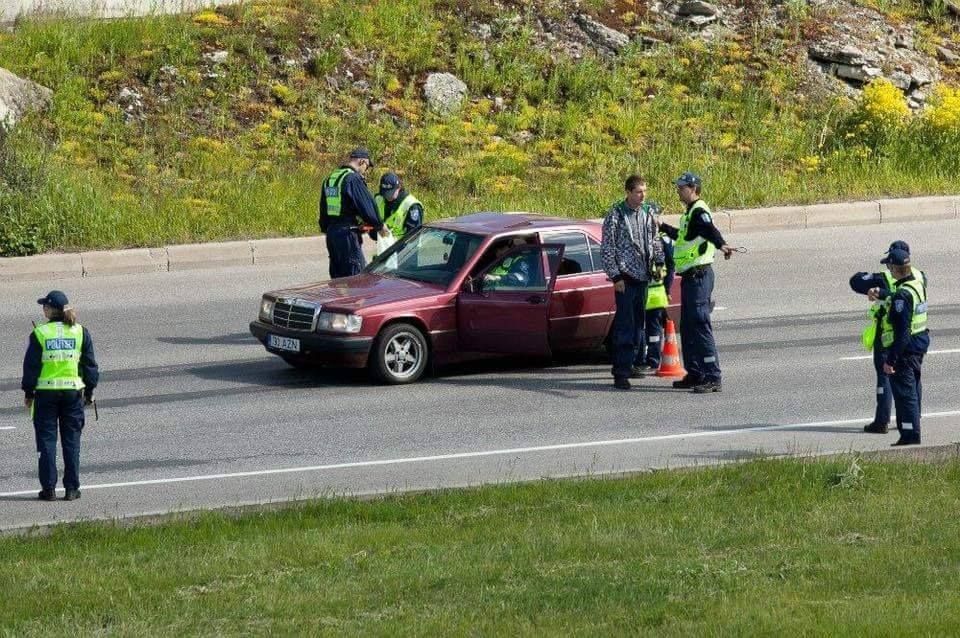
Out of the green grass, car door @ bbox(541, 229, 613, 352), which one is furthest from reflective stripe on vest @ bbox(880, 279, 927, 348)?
car door @ bbox(541, 229, 613, 352)

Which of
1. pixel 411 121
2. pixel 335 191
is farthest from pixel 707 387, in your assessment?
pixel 411 121

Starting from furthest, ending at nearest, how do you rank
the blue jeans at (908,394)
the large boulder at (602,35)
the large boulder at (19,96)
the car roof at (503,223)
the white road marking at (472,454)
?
the large boulder at (602,35) → the large boulder at (19,96) → the car roof at (503,223) → the blue jeans at (908,394) → the white road marking at (472,454)

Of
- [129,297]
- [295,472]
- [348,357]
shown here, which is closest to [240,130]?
[129,297]

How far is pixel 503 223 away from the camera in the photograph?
1552 cm

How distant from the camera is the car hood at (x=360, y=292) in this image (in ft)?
47.9

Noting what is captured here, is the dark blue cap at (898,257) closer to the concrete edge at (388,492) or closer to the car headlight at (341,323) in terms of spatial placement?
the concrete edge at (388,492)

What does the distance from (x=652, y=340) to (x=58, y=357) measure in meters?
5.74

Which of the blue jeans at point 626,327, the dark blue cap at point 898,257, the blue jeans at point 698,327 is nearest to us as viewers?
the dark blue cap at point 898,257

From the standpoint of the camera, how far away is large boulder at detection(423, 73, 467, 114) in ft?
85.3

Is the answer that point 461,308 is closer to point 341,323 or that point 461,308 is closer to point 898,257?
point 341,323

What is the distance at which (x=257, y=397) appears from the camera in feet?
46.9

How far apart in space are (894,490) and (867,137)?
16330 mm

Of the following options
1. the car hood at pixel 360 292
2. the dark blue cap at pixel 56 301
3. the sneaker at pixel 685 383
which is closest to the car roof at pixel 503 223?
the car hood at pixel 360 292

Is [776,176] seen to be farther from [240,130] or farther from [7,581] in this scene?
[7,581]
